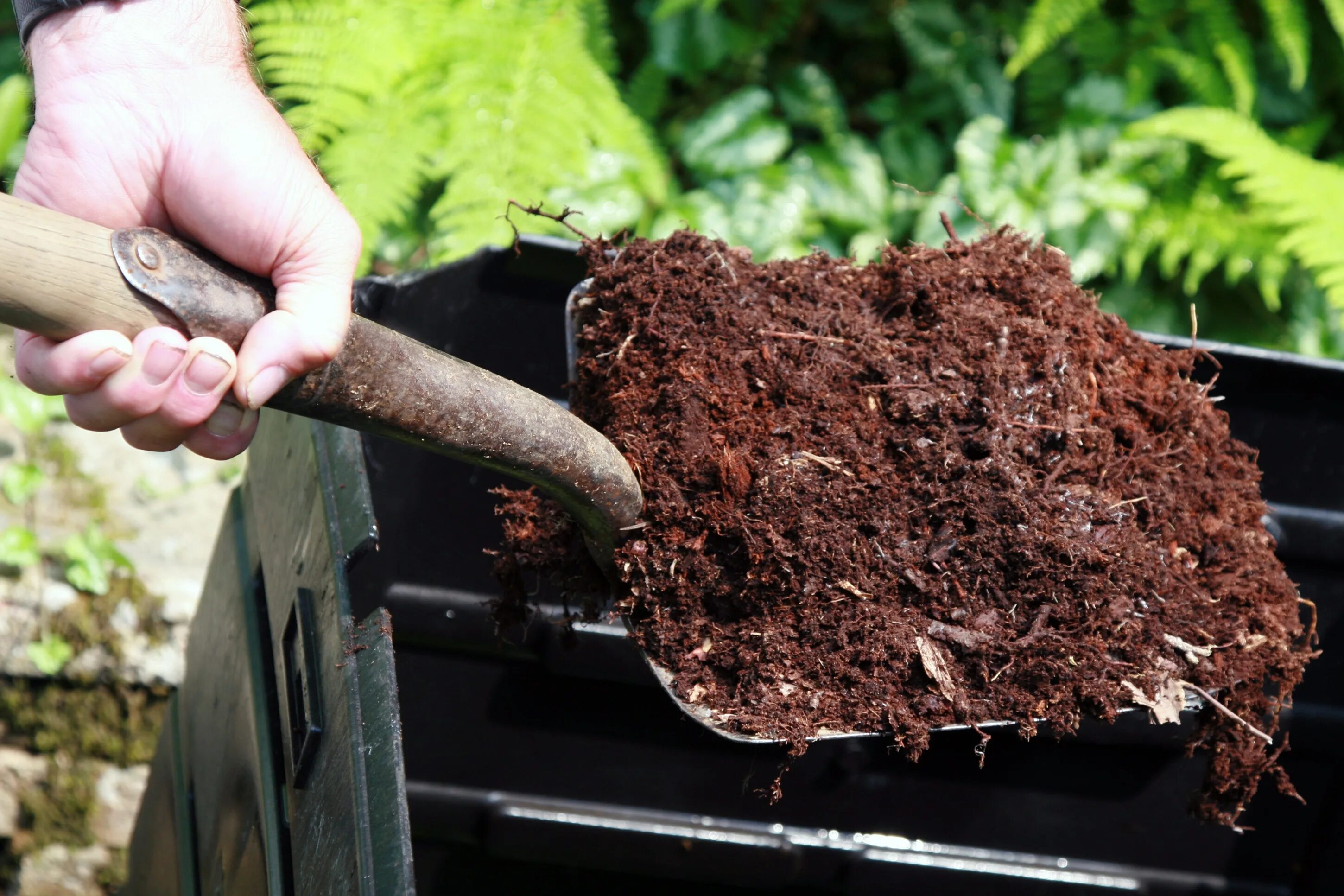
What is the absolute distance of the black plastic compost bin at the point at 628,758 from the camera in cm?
144

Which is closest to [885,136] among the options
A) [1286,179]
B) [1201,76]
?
[1201,76]

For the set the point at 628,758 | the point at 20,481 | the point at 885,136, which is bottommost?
the point at 628,758

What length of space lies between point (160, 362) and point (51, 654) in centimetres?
162

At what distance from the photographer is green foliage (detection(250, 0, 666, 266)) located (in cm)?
207

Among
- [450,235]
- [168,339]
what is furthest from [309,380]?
[450,235]

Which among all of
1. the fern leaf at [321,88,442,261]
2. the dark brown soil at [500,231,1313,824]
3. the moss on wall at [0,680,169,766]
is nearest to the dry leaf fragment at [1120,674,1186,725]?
the dark brown soil at [500,231,1313,824]

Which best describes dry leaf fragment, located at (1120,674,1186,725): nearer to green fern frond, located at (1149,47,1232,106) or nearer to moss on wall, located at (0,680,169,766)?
green fern frond, located at (1149,47,1232,106)

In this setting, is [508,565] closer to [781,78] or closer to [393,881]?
[393,881]

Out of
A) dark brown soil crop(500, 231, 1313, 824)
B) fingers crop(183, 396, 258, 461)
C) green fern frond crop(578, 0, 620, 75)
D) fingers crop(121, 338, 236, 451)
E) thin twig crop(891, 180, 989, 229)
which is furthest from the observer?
green fern frond crop(578, 0, 620, 75)

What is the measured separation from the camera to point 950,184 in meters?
2.27

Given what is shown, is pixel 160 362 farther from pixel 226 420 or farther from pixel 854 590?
pixel 854 590

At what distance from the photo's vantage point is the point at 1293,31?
2.10 metres

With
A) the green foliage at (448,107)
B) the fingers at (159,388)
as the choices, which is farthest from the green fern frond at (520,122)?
the fingers at (159,388)

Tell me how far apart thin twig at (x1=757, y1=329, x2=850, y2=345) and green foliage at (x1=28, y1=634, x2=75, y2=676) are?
5.56 feet
